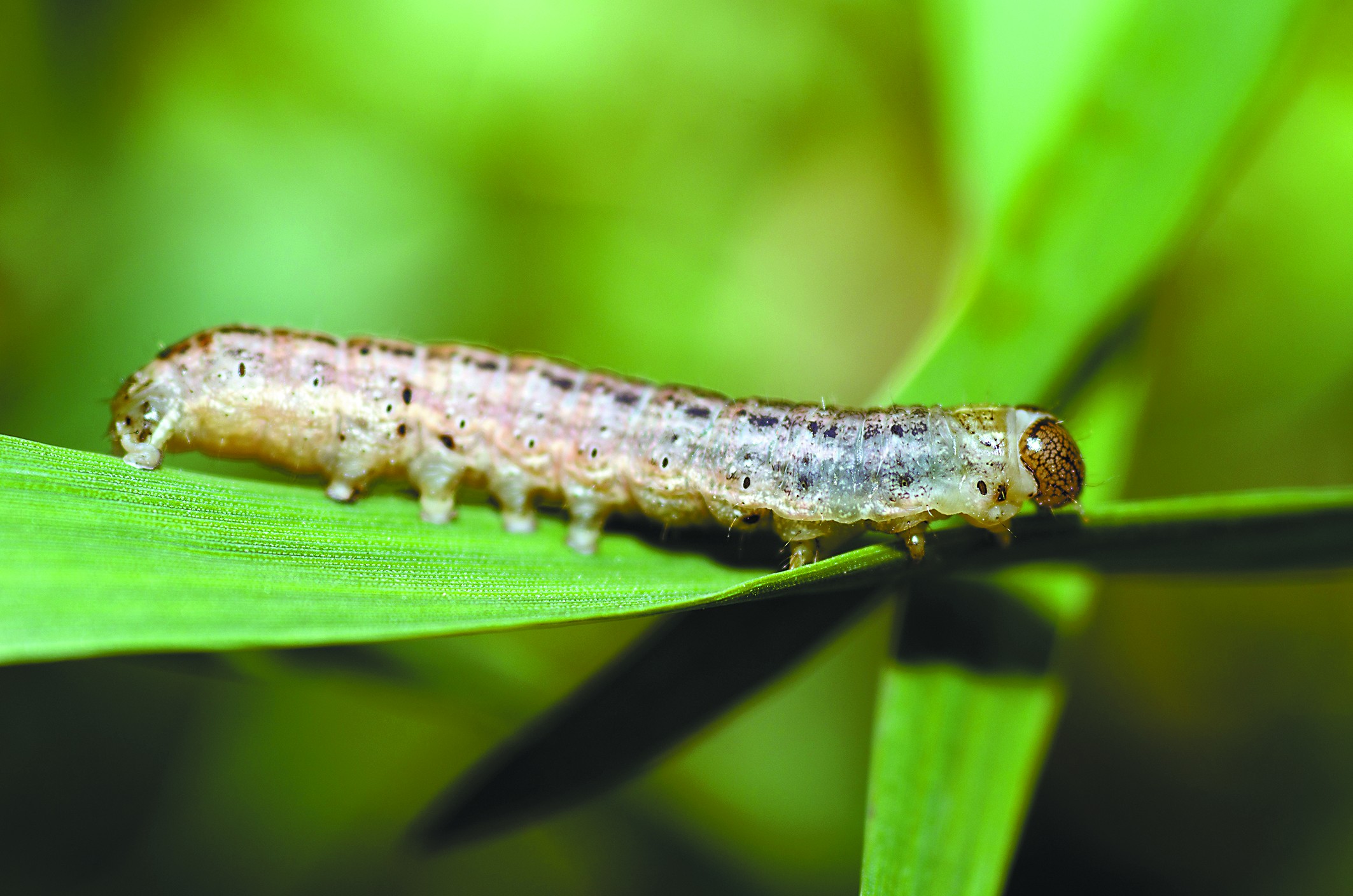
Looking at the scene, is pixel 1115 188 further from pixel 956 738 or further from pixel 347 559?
pixel 347 559

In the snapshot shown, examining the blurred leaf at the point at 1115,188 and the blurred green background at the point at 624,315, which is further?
the blurred green background at the point at 624,315

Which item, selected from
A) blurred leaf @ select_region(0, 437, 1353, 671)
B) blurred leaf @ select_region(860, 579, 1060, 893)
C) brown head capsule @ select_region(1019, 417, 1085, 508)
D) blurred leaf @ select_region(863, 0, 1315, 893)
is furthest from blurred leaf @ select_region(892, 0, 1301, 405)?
blurred leaf @ select_region(860, 579, 1060, 893)

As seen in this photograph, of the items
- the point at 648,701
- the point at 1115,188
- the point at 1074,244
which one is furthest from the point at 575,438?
the point at 1115,188

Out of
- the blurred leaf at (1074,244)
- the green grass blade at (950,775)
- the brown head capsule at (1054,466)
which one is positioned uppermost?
the blurred leaf at (1074,244)

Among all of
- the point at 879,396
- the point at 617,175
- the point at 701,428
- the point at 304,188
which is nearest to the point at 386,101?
the point at 304,188

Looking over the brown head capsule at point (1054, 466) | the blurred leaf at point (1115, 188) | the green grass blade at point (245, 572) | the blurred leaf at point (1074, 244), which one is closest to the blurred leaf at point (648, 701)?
the green grass blade at point (245, 572)

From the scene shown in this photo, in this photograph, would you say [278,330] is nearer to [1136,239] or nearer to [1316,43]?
[1136,239]

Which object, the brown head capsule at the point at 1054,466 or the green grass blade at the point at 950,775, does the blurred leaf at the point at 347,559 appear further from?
the green grass blade at the point at 950,775

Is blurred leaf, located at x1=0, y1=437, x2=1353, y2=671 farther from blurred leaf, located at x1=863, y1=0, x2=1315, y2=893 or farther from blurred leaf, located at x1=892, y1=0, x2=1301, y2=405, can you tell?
blurred leaf, located at x1=892, y1=0, x2=1301, y2=405
